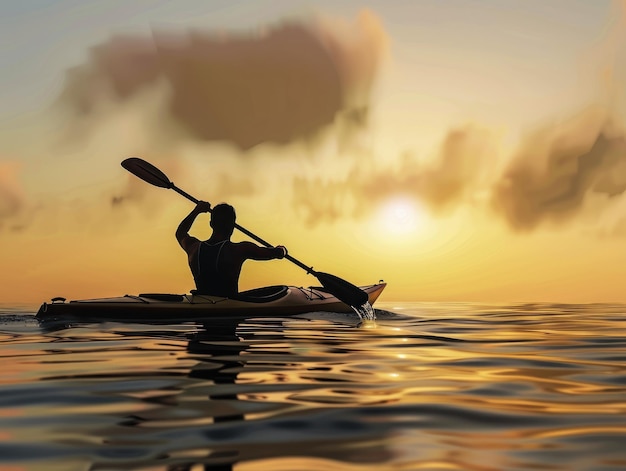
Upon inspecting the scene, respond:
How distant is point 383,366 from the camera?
6387mm

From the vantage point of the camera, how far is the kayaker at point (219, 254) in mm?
11352

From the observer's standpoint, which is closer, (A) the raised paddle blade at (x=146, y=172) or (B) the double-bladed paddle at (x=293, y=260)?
(B) the double-bladed paddle at (x=293, y=260)

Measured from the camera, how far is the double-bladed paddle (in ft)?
43.1

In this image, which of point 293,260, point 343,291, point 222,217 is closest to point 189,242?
point 222,217

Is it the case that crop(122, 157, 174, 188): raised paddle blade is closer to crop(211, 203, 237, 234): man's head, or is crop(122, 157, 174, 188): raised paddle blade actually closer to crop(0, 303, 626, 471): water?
crop(211, 203, 237, 234): man's head

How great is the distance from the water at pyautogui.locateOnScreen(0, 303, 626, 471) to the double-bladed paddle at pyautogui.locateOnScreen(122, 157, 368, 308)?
458 cm

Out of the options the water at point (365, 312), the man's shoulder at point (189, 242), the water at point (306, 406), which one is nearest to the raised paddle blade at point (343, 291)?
the water at point (365, 312)

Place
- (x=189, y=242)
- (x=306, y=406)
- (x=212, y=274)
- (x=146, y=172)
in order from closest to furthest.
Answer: (x=306, y=406) → (x=212, y=274) → (x=189, y=242) → (x=146, y=172)

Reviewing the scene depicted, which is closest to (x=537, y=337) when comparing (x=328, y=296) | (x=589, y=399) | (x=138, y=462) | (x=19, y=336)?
(x=328, y=296)

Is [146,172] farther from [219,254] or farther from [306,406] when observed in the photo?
[306,406]

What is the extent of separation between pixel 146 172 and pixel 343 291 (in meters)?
4.49

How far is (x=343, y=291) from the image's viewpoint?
1316 centimetres

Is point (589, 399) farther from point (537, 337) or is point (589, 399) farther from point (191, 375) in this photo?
point (537, 337)

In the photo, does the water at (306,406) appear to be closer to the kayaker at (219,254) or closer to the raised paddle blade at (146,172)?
the kayaker at (219,254)
